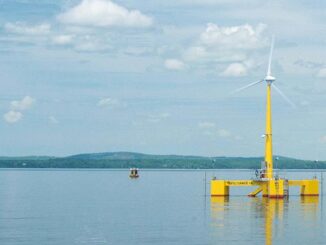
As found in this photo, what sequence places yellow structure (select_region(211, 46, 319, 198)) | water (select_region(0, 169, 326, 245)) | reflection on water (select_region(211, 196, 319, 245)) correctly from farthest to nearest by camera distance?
yellow structure (select_region(211, 46, 319, 198)), reflection on water (select_region(211, 196, 319, 245)), water (select_region(0, 169, 326, 245))

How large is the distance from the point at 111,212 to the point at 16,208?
1201 centimetres

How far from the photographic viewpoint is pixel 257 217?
67.7 m

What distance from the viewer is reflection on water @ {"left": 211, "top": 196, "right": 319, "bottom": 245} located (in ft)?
178

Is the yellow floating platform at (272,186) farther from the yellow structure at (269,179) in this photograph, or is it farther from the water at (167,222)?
the water at (167,222)

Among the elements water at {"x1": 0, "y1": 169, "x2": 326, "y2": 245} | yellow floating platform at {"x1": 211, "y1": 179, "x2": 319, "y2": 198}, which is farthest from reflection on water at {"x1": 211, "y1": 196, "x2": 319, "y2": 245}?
yellow floating platform at {"x1": 211, "y1": 179, "x2": 319, "y2": 198}

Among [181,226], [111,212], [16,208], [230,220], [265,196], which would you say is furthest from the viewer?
[265,196]

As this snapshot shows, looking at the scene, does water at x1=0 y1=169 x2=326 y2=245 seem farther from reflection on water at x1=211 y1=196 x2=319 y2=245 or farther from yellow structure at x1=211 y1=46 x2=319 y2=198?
yellow structure at x1=211 y1=46 x2=319 y2=198

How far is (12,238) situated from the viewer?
5300cm

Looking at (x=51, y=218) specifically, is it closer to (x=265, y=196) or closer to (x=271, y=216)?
(x=271, y=216)

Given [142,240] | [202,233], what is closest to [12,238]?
[142,240]

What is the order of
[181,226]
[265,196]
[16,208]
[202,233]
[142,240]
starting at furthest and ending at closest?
[265,196]
[16,208]
[181,226]
[202,233]
[142,240]

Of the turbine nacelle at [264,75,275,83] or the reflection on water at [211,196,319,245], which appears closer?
the reflection on water at [211,196,319,245]

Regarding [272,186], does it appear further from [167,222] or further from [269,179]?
[167,222]

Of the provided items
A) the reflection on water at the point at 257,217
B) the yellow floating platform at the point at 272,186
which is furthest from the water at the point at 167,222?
the yellow floating platform at the point at 272,186
